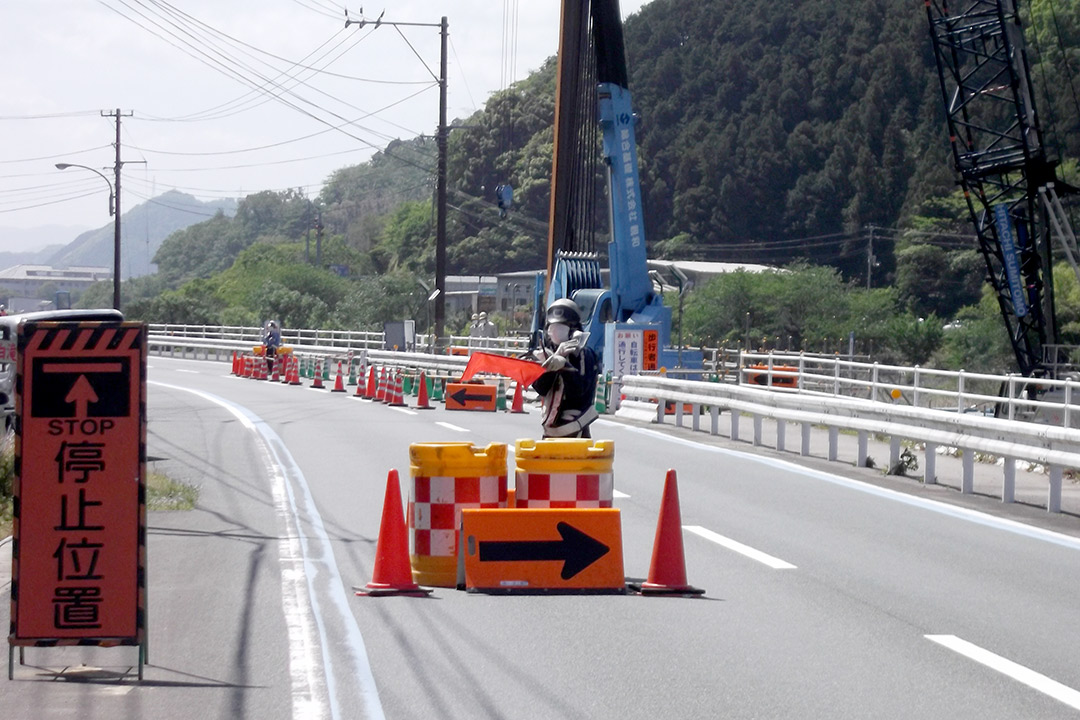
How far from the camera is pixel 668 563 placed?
9008 mm

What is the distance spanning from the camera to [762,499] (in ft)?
46.4

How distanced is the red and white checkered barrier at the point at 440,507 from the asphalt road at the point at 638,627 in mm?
366

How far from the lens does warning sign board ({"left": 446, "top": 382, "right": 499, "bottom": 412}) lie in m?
29.0

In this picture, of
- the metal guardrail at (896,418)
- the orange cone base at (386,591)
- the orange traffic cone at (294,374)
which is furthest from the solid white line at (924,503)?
the orange traffic cone at (294,374)

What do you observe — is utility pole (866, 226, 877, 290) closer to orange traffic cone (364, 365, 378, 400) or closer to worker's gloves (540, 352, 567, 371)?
orange traffic cone (364, 365, 378, 400)

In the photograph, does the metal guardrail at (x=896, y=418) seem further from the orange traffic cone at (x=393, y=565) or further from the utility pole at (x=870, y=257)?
the utility pole at (x=870, y=257)

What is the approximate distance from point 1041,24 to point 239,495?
70.7 meters

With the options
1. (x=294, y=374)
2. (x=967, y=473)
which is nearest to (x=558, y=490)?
(x=967, y=473)

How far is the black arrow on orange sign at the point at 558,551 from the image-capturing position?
9016 millimetres

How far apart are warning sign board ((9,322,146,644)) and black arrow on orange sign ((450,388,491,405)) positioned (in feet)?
72.8

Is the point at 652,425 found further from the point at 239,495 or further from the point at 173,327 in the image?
the point at 173,327

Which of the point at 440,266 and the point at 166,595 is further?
the point at 440,266

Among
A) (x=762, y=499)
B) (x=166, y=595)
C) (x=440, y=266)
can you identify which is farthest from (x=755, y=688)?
(x=440, y=266)

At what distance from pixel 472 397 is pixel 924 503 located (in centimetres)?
1603
